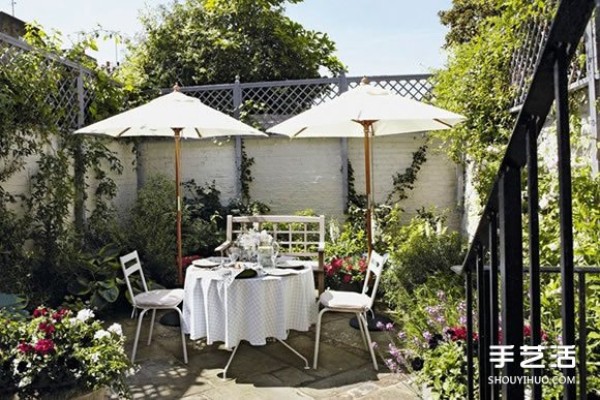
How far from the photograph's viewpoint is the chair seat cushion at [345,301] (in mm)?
3967

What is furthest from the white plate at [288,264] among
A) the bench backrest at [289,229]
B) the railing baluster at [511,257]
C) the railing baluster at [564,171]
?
the railing baluster at [564,171]

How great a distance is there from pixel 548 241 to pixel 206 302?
8.20 feet

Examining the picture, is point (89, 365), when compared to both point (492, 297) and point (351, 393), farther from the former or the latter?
point (492, 297)

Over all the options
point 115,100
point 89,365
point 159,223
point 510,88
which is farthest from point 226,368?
point 115,100

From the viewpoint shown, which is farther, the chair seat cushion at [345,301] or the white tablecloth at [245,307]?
the chair seat cushion at [345,301]

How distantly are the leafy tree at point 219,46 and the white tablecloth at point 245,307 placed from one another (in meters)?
5.83

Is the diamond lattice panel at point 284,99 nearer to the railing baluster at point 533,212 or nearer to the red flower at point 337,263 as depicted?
the red flower at point 337,263

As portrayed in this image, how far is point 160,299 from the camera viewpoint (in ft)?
13.8

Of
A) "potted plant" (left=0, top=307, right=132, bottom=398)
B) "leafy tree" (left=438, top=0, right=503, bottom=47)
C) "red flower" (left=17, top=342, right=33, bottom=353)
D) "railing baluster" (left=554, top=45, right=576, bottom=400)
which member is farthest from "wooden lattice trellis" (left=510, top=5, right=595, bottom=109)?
"leafy tree" (left=438, top=0, right=503, bottom=47)

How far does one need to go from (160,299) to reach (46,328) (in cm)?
163

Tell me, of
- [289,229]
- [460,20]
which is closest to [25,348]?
[289,229]

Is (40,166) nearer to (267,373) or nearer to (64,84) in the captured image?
(64,84)

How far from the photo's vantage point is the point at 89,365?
261 cm

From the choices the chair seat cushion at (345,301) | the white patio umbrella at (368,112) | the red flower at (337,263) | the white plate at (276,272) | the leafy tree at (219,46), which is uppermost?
the leafy tree at (219,46)
